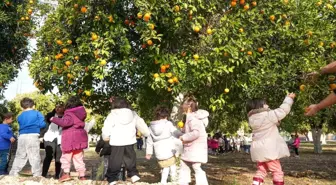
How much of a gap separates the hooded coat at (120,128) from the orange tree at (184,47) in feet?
2.59

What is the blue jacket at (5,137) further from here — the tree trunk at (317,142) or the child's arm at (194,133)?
the tree trunk at (317,142)

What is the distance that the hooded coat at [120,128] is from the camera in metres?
7.06

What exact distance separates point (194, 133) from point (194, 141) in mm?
205

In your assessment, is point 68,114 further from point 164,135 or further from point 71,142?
point 164,135

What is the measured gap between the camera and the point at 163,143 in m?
7.71

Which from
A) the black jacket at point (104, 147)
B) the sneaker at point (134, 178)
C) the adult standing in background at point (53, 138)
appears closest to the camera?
the sneaker at point (134, 178)

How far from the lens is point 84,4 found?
24.3 feet

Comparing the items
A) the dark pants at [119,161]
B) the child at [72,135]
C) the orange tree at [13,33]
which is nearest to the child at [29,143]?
the child at [72,135]

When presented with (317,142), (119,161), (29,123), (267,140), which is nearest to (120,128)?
(119,161)

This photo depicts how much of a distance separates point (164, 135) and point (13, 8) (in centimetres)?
579

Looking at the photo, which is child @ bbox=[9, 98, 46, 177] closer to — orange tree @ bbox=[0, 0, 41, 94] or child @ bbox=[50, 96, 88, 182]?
child @ bbox=[50, 96, 88, 182]

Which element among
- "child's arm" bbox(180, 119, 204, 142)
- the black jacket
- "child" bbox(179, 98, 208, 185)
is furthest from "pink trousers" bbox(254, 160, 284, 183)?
the black jacket

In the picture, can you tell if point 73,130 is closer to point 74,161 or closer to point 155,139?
point 74,161

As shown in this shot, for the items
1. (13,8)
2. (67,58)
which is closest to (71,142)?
(67,58)
